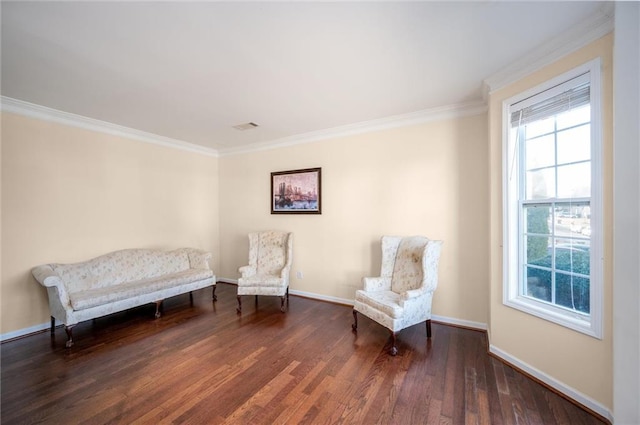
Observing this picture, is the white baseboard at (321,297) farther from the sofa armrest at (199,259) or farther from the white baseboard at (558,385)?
the white baseboard at (558,385)

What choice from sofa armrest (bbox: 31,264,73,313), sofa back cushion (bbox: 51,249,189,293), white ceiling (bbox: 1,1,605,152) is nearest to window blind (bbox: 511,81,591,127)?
white ceiling (bbox: 1,1,605,152)

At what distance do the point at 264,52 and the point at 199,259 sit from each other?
321 centimetres

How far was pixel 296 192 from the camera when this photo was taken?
4.14 meters

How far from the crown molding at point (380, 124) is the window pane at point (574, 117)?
966mm

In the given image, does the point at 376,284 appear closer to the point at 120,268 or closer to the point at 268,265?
the point at 268,265

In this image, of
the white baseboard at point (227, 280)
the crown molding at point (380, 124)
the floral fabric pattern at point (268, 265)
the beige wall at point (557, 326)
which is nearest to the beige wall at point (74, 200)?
the white baseboard at point (227, 280)

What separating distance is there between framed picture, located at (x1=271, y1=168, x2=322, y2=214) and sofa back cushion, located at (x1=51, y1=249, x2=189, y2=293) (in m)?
1.73

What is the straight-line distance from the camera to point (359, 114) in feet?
10.6

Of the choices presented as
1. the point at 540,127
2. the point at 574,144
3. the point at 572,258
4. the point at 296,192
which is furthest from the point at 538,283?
the point at 296,192

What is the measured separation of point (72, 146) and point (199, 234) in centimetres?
216

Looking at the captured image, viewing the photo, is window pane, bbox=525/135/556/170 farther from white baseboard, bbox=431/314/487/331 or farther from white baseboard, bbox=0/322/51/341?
white baseboard, bbox=0/322/51/341

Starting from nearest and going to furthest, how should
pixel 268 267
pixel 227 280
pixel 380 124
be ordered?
pixel 380 124 < pixel 268 267 < pixel 227 280

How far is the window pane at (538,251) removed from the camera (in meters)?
2.09

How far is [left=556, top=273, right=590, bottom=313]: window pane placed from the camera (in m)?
1.82
